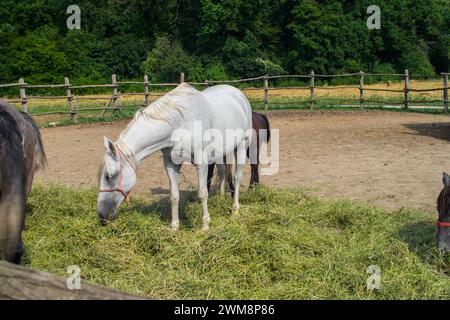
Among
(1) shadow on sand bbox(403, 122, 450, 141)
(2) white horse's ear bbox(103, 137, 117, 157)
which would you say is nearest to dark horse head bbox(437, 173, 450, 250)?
(2) white horse's ear bbox(103, 137, 117, 157)

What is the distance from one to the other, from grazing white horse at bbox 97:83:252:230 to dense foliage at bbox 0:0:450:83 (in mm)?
30323

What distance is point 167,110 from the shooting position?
4613 millimetres

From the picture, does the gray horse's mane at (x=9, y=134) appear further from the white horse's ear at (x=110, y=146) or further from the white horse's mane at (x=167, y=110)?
the white horse's mane at (x=167, y=110)

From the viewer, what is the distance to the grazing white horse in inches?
173

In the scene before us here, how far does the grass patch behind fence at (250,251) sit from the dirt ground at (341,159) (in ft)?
3.05

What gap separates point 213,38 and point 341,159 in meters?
31.6

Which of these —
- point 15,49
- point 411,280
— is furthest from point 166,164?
point 15,49

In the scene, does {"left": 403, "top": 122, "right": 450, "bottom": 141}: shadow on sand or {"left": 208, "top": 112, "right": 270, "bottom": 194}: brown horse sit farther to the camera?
{"left": 403, "top": 122, "right": 450, "bottom": 141}: shadow on sand

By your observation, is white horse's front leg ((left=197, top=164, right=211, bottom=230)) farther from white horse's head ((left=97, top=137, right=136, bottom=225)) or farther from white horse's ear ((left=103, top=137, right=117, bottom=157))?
white horse's ear ((left=103, top=137, right=117, bottom=157))

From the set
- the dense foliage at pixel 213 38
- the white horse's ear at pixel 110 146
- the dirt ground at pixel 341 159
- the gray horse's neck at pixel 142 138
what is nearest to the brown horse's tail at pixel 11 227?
the white horse's ear at pixel 110 146

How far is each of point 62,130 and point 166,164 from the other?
34.0 ft

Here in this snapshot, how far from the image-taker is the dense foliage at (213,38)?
35.8m

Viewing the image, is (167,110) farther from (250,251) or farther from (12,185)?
(12,185)
